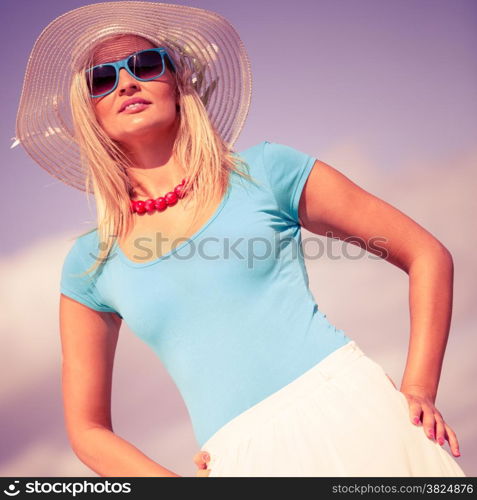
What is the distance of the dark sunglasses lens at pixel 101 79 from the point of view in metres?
2.01

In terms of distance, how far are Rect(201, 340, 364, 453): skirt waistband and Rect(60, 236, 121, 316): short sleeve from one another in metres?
0.47

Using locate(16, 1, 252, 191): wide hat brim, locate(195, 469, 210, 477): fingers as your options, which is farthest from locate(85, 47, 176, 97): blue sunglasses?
locate(195, 469, 210, 477): fingers

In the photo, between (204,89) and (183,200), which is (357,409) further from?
(204,89)

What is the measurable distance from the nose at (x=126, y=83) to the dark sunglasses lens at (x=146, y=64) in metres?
0.02

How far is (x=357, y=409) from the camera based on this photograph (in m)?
1.57

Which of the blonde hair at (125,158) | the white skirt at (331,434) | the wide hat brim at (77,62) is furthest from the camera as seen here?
the wide hat brim at (77,62)

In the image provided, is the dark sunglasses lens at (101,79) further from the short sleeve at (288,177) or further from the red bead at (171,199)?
the short sleeve at (288,177)

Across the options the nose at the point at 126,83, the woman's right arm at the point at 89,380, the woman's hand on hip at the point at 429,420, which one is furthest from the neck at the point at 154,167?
the woman's hand on hip at the point at 429,420

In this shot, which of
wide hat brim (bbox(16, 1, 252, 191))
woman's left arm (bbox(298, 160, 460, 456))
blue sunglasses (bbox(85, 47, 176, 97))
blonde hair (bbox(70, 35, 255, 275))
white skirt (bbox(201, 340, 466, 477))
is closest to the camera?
white skirt (bbox(201, 340, 466, 477))

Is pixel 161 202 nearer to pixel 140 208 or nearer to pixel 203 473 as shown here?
pixel 140 208

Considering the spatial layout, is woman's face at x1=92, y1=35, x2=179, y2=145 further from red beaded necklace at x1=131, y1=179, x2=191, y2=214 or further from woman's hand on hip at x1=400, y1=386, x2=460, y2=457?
woman's hand on hip at x1=400, y1=386, x2=460, y2=457

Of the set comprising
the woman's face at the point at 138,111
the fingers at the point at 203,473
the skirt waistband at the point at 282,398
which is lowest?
the fingers at the point at 203,473

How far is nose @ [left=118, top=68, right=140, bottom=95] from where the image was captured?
1.95 metres
